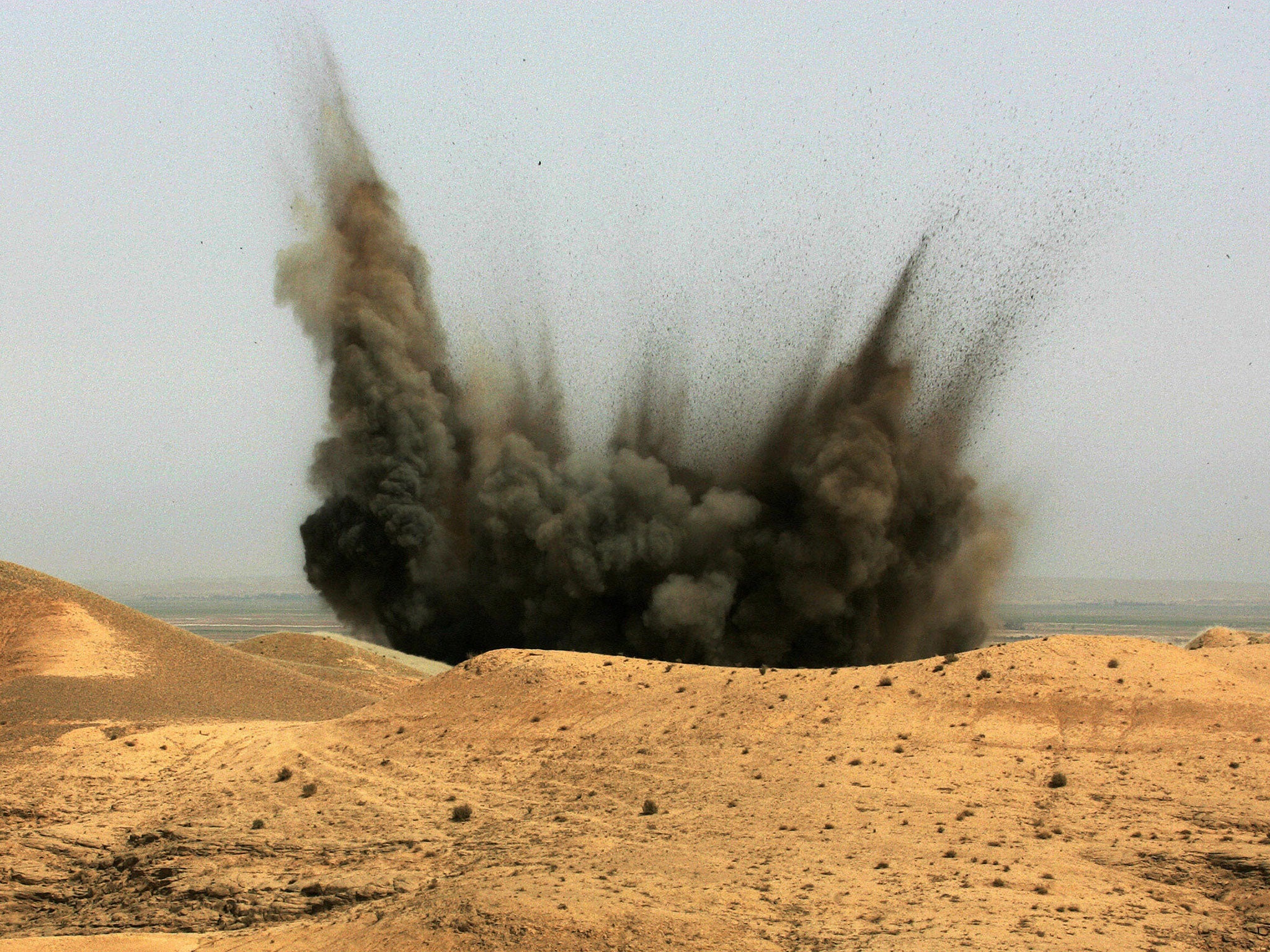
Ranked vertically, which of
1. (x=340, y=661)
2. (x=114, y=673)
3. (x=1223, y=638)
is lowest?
(x=340, y=661)

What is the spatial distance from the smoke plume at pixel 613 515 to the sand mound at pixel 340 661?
4018 millimetres

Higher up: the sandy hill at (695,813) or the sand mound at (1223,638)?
the sand mound at (1223,638)

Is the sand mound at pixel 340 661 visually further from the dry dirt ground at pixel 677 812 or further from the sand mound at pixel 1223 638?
the sand mound at pixel 1223 638

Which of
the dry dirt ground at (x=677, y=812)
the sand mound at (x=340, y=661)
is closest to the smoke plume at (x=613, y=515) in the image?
the sand mound at (x=340, y=661)

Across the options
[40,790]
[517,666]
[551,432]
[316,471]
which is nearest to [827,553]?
[551,432]

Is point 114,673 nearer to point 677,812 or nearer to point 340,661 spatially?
point 340,661

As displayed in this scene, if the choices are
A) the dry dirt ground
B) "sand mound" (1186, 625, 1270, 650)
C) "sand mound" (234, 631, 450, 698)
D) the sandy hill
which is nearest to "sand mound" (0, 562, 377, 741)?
the dry dirt ground

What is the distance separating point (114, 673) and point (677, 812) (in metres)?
25.8

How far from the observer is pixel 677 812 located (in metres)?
18.3

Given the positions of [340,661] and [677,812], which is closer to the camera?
[677,812]

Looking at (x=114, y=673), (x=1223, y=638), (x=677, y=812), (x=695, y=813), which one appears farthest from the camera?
(x=1223, y=638)

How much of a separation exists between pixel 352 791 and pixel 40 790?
7.97 meters

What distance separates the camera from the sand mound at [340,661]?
4562 centimetres

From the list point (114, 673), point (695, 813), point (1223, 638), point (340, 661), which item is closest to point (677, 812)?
point (695, 813)
